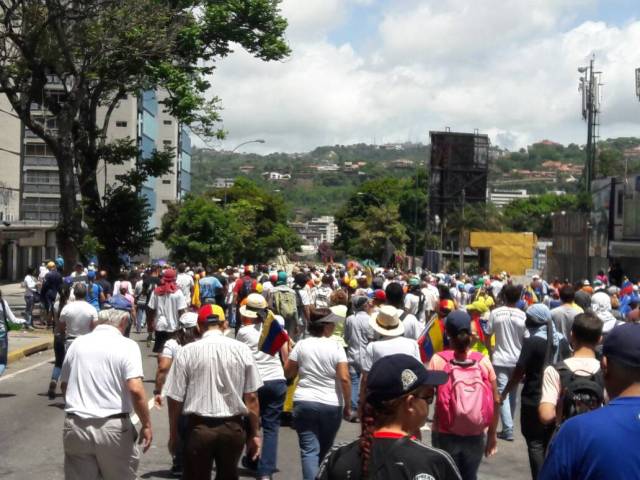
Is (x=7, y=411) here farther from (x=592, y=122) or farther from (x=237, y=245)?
(x=592, y=122)

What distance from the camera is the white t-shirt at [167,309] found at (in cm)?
1762

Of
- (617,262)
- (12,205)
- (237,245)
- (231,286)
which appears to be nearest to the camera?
(231,286)

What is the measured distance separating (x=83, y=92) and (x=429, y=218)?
68.3 meters

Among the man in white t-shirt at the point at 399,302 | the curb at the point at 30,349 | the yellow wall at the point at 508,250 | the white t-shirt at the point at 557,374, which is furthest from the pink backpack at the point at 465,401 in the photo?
the yellow wall at the point at 508,250

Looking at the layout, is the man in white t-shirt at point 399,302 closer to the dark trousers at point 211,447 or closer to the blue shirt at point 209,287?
the dark trousers at point 211,447

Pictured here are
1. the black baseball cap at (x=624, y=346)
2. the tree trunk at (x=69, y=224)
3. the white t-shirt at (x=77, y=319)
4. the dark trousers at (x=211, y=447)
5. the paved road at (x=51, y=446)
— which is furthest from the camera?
the tree trunk at (x=69, y=224)

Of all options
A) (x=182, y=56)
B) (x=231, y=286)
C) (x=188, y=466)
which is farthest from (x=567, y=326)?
(x=182, y=56)

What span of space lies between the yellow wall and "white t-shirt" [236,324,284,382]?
174 ft

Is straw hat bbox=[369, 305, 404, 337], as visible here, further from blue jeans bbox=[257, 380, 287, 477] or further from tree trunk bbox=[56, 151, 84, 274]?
tree trunk bbox=[56, 151, 84, 274]

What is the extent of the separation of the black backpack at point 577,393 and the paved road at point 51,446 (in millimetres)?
4292

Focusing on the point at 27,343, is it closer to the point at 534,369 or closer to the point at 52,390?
the point at 52,390

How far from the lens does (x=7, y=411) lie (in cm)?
1410

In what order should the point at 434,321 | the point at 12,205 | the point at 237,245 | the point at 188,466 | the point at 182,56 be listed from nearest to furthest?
the point at 188,466, the point at 434,321, the point at 182,56, the point at 12,205, the point at 237,245

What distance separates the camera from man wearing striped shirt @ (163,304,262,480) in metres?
7.45
